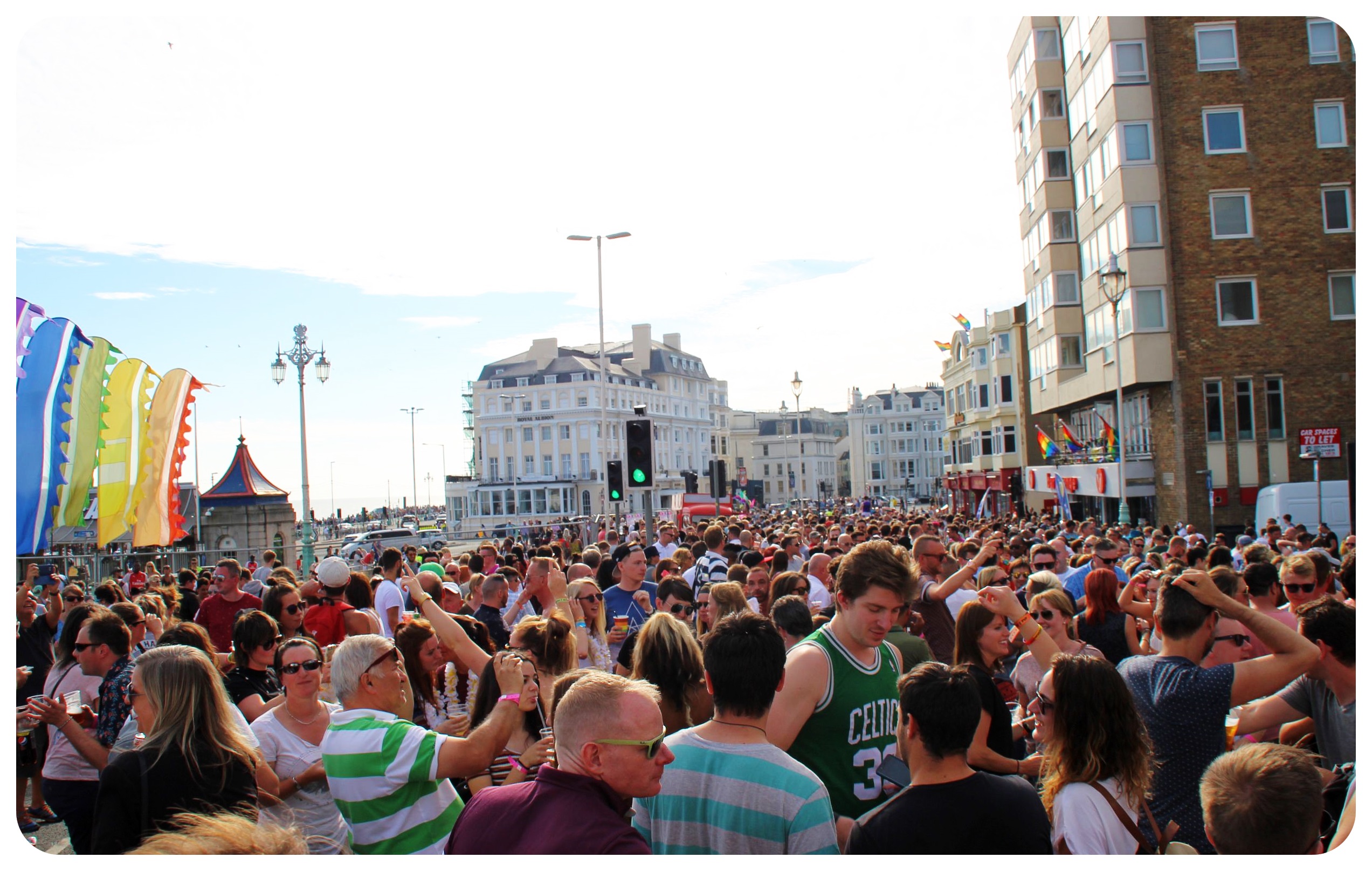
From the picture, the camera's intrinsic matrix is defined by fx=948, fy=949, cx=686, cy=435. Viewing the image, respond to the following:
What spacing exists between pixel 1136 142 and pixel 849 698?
26773 millimetres

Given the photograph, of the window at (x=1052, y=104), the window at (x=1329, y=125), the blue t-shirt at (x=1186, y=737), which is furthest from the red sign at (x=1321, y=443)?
the window at (x=1052, y=104)

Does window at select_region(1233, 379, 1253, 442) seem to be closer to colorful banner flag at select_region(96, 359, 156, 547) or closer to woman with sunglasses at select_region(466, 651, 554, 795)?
colorful banner flag at select_region(96, 359, 156, 547)

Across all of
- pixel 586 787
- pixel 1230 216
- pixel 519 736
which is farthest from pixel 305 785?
pixel 1230 216

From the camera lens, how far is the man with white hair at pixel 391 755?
133 inches

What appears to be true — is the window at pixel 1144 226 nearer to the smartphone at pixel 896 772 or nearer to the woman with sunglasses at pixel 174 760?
the smartphone at pixel 896 772

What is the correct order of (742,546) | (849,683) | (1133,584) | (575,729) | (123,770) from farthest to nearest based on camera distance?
(742,546)
(1133,584)
(849,683)
(123,770)
(575,729)

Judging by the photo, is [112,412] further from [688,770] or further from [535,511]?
[535,511]

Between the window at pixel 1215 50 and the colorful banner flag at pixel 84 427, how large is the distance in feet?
87.8

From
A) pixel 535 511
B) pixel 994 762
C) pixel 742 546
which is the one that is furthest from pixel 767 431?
pixel 994 762

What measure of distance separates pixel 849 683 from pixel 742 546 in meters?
11.7

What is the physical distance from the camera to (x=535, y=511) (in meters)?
104

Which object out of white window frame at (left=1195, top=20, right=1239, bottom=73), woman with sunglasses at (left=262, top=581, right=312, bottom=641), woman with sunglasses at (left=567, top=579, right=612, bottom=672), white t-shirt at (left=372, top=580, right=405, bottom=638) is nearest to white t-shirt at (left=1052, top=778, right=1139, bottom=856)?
woman with sunglasses at (left=567, top=579, right=612, bottom=672)

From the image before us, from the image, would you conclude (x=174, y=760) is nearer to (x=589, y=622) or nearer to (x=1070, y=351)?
(x=589, y=622)

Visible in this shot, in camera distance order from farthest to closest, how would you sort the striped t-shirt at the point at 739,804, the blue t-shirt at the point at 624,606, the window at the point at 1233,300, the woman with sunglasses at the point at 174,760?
the window at the point at 1233,300
the blue t-shirt at the point at 624,606
the woman with sunglasses at the point at 174,760
the striped t-shirt at the point at 739,804
